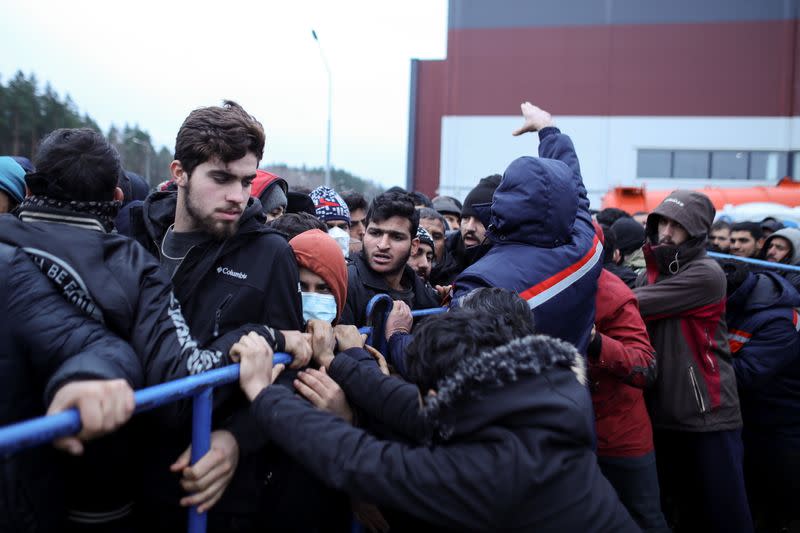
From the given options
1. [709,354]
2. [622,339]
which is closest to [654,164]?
[709,354]

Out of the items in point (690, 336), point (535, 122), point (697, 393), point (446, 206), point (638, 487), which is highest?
point (535, 122)

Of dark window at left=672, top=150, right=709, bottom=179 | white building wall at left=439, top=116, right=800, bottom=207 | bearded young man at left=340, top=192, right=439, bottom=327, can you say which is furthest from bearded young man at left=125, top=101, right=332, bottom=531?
dark window at left=672, top=150, right=709, bottom=179

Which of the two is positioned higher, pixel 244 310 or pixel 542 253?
pixel 542 253

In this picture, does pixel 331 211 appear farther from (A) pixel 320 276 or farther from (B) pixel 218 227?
(B) pixel 218 227

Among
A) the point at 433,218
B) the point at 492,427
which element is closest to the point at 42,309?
the point at 492,427

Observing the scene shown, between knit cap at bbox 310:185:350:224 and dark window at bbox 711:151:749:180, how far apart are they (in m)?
24.4

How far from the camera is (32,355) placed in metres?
1.49

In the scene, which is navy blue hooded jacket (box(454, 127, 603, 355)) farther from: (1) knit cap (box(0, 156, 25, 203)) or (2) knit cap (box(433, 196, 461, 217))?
(2) knit cap (box(433, 196, 461, 217))

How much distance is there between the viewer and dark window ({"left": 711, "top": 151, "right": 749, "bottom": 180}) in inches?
973

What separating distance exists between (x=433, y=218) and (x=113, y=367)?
3679mm

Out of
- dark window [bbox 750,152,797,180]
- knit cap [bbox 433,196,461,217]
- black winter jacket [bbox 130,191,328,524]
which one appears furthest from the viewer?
dark window [bbox 750,152,797,180]

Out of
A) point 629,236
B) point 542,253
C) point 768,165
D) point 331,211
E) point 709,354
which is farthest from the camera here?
point 768,165

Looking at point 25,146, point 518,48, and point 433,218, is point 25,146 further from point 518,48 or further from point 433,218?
point 433,218

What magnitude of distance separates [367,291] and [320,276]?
76 cm
